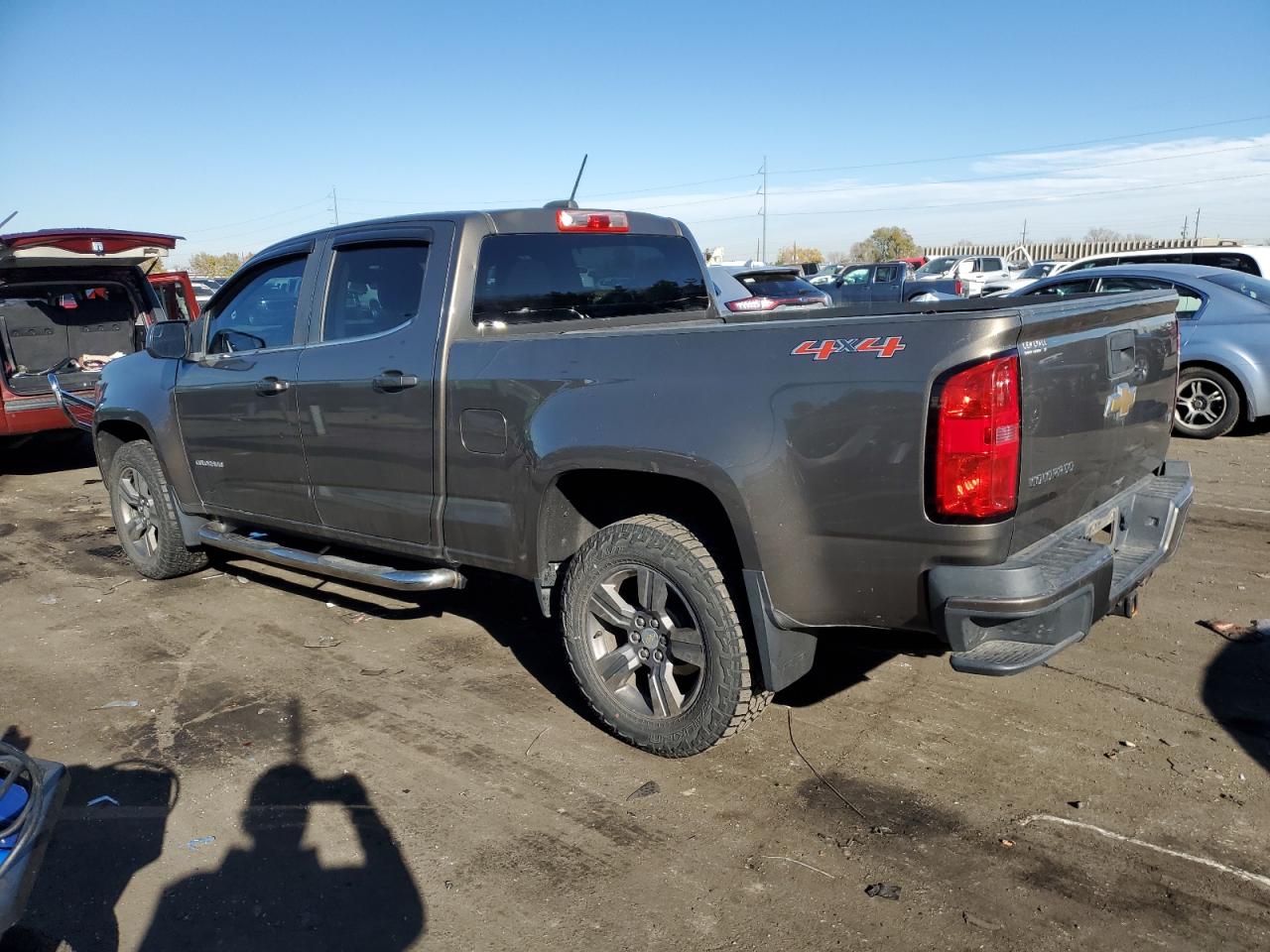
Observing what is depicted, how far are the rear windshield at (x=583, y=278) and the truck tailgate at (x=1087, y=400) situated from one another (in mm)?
1994

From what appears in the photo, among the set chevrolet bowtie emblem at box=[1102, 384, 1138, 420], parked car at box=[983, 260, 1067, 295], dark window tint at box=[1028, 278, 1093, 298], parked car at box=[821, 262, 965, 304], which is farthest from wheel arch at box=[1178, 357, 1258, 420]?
parked car at box=[983, 260, 1067, 295]

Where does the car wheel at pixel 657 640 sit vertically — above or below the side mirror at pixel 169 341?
below

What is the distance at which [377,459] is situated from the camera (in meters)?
4.36

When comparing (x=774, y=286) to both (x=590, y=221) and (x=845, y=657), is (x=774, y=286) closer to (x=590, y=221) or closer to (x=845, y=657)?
(x=590, y=221)

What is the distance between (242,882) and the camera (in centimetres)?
305

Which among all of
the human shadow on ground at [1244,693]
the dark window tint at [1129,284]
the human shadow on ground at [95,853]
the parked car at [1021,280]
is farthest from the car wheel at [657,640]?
the parked car at [1021,280]

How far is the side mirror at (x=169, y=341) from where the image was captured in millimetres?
5402

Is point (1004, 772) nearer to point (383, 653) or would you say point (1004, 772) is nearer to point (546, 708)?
point (546, 708)

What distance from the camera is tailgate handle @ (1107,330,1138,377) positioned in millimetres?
3240

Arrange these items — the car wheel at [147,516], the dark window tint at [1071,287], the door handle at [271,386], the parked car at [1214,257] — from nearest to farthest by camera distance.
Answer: the door handle at [271,386] → the car wheel at [147,516] → the dark window tint at [1071,287] → the parked car at [1214,257]

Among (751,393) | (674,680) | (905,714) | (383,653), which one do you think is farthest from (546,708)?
(751,393)

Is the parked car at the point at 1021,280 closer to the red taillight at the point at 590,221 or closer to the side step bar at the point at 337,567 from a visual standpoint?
the red taillight at the point at 590,221

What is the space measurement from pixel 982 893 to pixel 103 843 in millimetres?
2772

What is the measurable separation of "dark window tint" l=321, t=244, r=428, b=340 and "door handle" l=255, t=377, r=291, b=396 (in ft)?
1.05
